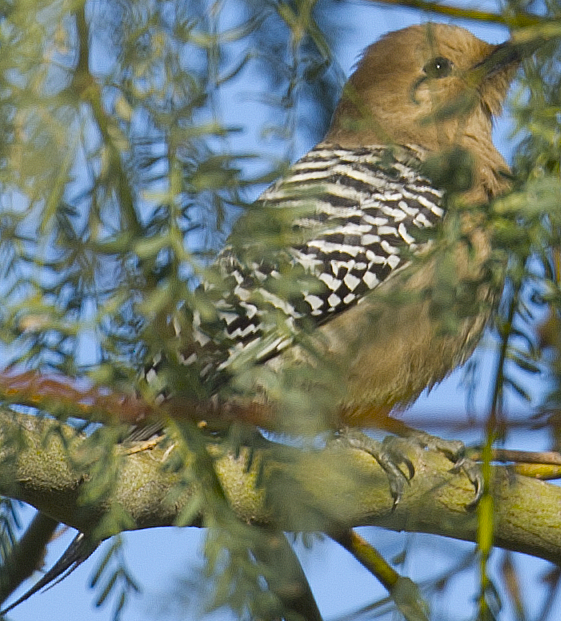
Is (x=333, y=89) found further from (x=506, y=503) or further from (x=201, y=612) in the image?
(x=506, y=503)

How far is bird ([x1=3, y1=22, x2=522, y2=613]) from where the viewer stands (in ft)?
5.41

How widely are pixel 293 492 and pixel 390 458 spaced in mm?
1757

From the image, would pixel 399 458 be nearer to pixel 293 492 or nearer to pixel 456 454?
pixel 456 454

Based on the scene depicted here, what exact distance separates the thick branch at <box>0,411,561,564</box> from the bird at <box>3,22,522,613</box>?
0.31 ft

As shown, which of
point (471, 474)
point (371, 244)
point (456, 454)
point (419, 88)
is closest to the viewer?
point (471, 474)

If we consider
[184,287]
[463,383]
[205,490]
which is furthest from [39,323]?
[463,383]

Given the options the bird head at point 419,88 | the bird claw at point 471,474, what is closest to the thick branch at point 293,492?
the bird claw at point 471,474

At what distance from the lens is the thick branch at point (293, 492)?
159 cm

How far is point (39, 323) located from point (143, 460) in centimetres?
120

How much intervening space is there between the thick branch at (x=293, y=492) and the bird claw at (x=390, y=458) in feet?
0.10

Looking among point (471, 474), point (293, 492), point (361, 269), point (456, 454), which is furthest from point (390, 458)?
point (293, 492)

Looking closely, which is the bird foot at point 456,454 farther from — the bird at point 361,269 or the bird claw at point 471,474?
the bird at point 361,269

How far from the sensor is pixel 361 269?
4.19m

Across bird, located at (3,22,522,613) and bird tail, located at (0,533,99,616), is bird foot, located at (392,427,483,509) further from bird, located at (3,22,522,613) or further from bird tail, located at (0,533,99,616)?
bird tail, located at (0,533,99,616)
